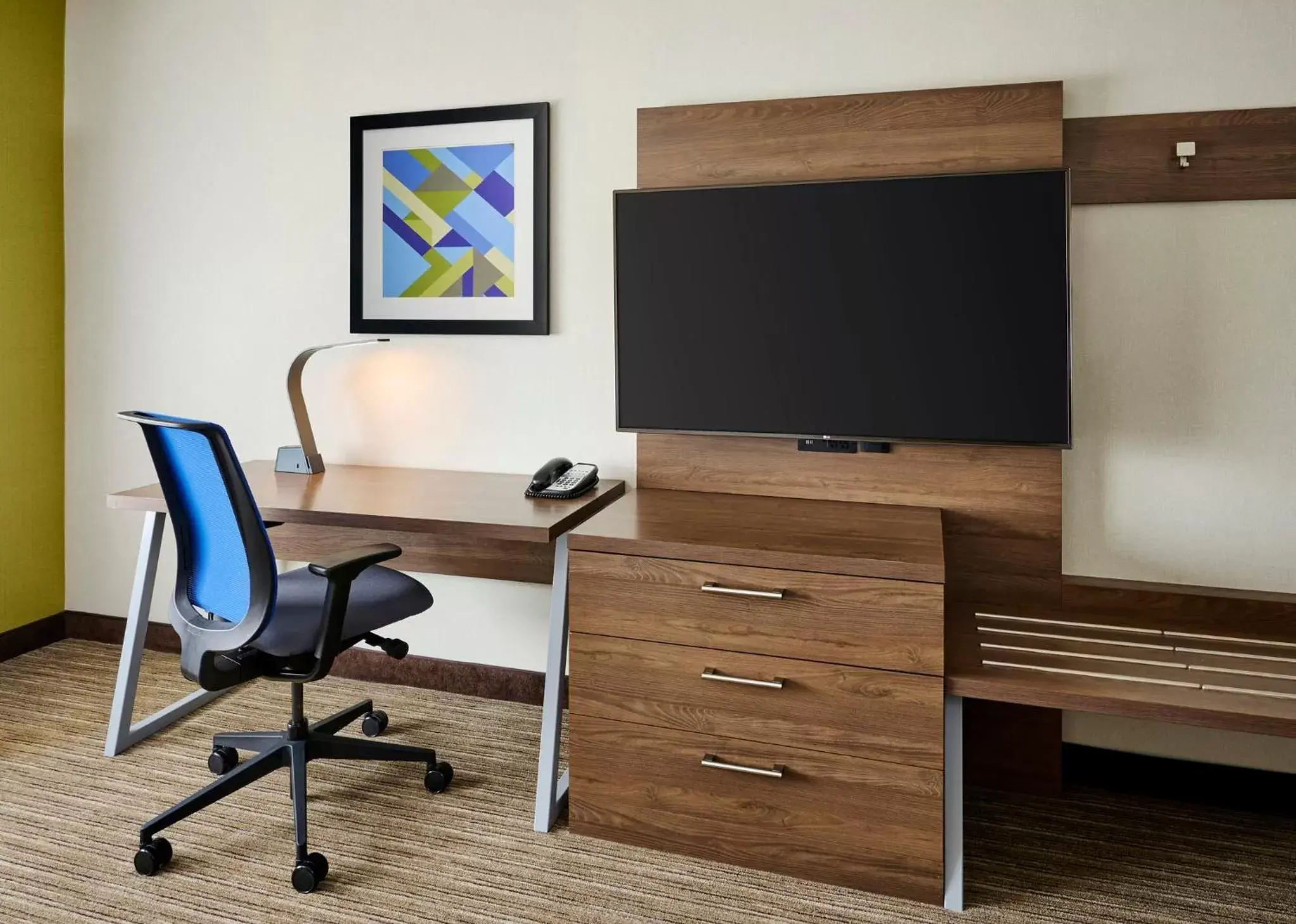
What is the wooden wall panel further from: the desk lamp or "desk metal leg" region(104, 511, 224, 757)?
"desk metal leg" region(104, 511, 224, 757)

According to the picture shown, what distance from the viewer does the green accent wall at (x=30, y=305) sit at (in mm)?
3139

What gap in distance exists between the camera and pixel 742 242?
2369mm

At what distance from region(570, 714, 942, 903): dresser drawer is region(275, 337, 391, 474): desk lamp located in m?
1.28

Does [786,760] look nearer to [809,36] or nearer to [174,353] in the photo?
[809,36]

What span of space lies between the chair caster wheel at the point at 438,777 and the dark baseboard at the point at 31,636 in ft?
6.15

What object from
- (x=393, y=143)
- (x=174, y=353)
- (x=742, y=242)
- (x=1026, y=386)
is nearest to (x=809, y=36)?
(x=742, y=242)

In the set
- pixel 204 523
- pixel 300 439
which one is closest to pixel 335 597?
pixel 204 523

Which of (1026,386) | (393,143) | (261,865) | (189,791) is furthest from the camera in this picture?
(393,143)

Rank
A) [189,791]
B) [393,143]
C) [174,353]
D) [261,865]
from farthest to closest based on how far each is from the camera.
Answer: [174,353] → [393,143] → [189,791] → [261,865]

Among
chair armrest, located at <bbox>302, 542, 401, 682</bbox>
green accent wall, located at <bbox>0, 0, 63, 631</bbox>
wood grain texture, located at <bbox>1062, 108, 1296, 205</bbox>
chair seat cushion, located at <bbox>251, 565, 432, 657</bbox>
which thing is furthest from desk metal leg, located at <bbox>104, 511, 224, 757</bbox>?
wood grain texture, located at <bbox>1062, 108, 1296, 205</bbox>

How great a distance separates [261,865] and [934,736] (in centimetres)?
148

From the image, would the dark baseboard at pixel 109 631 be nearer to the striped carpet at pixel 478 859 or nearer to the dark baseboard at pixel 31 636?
the dark baseboard at pixel 31 636

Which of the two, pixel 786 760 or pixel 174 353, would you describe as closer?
pixel 786 760

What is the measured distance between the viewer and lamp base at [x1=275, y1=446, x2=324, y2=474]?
111 inches
